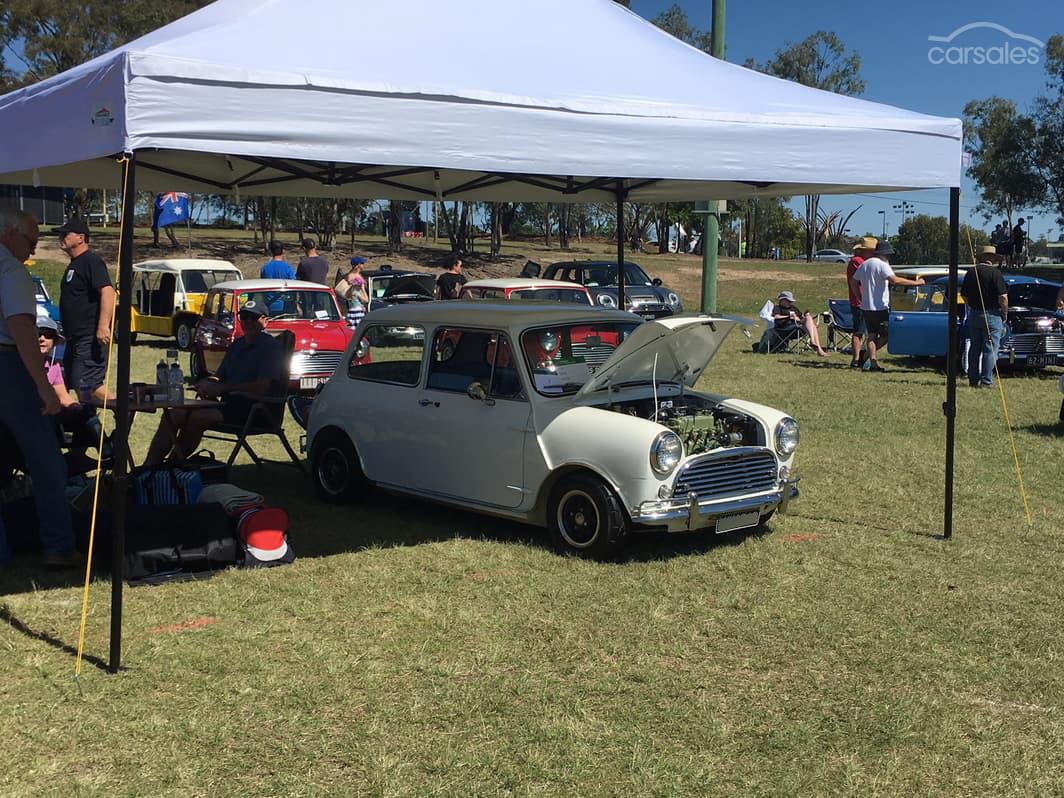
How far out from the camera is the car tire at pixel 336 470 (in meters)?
7.88

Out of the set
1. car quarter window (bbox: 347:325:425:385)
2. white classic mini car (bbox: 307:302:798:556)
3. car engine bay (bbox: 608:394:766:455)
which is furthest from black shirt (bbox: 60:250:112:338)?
car engine bay (bbox: 608:394:766:455)

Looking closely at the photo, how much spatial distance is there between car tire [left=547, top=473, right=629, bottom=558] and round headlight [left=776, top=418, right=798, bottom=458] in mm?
1284

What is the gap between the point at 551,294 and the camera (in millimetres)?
16641

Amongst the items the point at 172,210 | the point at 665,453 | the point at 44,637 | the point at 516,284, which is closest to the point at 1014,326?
the point at 516,284

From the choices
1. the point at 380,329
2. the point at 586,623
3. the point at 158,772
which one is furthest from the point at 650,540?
Result: the point at 158,772

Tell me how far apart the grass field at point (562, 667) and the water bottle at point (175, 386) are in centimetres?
113

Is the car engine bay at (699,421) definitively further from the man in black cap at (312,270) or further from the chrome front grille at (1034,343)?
the man in black cap at (312,270)

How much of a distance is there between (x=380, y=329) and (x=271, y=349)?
3.83 feet

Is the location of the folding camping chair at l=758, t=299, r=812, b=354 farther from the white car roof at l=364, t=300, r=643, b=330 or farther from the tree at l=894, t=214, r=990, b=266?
the tree at l=894, t=214, r=990, b=266

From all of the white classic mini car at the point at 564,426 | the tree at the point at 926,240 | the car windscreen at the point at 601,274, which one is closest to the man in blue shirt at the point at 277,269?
the car windscreen at the point at 601,274

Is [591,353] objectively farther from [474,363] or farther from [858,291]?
[858,291]

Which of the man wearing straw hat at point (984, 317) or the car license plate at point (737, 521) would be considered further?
the man wearing straw hat at point (984, 317)

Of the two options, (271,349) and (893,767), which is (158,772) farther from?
(271,349)

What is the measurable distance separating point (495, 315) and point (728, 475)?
1.91 metres
